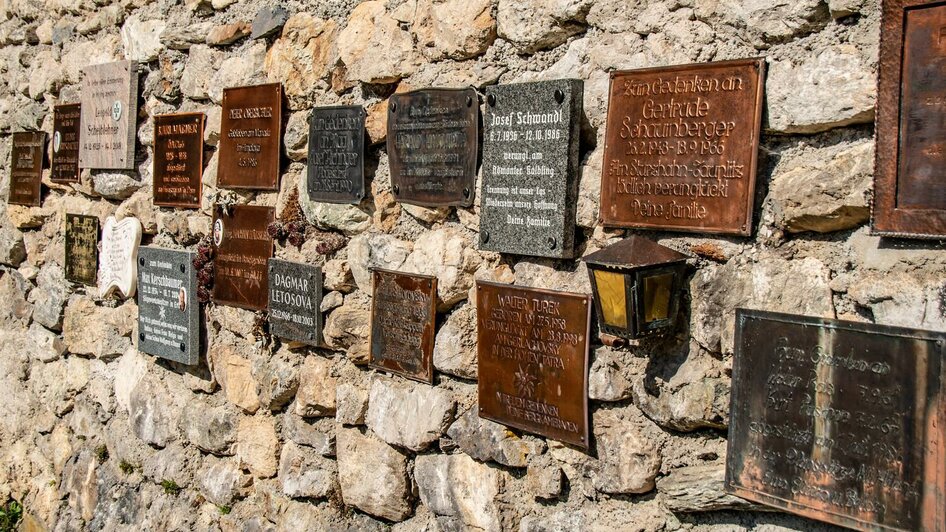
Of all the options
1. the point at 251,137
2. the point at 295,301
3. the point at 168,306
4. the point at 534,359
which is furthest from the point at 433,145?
the point at 168,306

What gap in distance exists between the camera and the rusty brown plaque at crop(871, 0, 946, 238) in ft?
6.91

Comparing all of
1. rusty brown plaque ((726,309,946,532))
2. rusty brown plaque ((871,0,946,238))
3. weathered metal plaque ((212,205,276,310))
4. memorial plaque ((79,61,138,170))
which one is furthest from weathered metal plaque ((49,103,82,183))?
rusty brown plaque ((871,0,946,238))

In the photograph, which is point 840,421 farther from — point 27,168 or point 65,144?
point 27,168

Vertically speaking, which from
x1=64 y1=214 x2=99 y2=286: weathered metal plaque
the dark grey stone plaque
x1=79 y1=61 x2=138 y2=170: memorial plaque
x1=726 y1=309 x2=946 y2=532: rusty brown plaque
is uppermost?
x1=79 y1=61 x2=138 y2=170: memorial plaque

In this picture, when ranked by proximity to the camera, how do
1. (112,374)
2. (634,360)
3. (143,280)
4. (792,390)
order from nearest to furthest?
(792,390) < (634,360) < (143,280) < (112,374)

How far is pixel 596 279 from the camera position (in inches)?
102

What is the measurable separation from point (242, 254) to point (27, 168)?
8.06 feet

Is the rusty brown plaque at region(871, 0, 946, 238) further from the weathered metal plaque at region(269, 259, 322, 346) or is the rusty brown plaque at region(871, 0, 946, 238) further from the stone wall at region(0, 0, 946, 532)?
the weathered metal plaque at region(269, 259, 322, 346)

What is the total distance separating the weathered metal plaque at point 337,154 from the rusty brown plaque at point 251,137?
0.93 ft

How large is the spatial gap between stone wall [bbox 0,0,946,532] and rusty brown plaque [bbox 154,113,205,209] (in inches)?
3.4

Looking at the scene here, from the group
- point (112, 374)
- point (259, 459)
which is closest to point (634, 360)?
point (259, 459)

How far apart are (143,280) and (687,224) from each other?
323 cm

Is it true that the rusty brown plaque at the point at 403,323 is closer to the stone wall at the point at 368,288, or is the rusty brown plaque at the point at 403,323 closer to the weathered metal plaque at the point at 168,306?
the stone wall at the point at 368,288

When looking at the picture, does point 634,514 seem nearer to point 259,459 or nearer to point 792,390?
point 792,390
